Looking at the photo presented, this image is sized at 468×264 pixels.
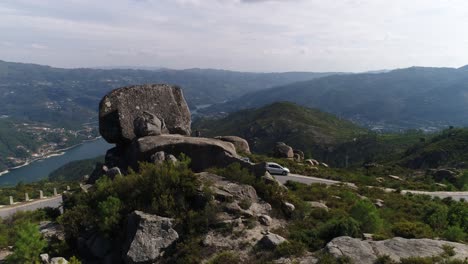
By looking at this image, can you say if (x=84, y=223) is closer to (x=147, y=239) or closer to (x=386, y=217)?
(x=147, y=239)

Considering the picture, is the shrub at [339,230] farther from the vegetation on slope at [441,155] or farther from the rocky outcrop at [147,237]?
the vegetation on slope at [441,155]

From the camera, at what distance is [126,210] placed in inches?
591

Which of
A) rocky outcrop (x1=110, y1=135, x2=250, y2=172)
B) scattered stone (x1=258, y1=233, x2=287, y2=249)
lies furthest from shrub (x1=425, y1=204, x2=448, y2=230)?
rocky outcrop (x1=110, y1=135, x2=250, y2=172)

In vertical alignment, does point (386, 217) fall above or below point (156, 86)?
below

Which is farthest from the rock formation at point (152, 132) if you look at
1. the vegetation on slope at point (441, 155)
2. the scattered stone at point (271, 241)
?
the vegetation on slope at point (441, 155)

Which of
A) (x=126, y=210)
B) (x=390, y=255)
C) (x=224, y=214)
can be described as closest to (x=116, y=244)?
(x=126, y=210)

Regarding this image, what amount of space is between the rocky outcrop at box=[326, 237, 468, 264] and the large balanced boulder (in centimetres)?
1567

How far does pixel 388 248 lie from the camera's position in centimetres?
1214

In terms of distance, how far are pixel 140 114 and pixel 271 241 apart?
52.7ft

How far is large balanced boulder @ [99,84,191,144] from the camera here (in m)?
24.3

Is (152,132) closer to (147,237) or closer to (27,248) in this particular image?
(147,237)

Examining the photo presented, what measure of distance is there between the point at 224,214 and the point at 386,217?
10897 mm

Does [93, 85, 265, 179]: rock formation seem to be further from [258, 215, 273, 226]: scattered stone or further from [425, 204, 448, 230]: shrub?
[425, 204, 448, 230]: shrub

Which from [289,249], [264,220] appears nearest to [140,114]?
[264,220]
